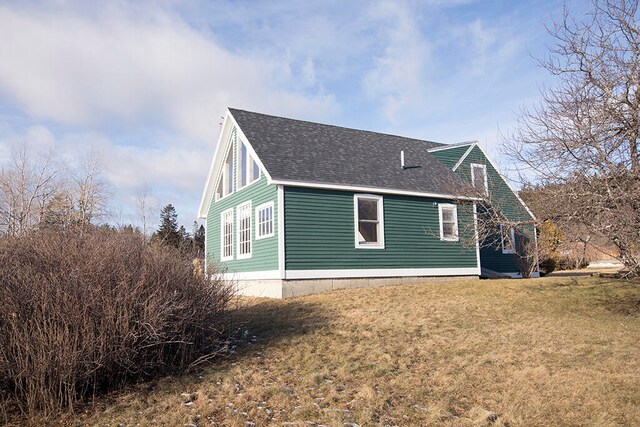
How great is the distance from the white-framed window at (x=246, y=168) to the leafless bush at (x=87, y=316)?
933cm

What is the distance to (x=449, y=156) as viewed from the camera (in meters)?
20.6

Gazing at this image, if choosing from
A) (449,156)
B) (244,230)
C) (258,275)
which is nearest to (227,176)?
(244,230)

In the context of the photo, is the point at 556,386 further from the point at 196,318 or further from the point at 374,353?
the point at 196,318

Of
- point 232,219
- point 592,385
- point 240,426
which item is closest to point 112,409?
point 240,426

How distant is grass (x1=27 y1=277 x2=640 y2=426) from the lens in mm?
5629

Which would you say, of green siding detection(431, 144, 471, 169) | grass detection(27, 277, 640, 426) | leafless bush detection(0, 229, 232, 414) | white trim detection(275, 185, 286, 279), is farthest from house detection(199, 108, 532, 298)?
leafless bush detection(0, 229, 232, 414)

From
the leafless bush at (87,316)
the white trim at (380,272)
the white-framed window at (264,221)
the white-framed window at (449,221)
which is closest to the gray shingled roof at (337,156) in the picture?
the white-framed window at (449,221)

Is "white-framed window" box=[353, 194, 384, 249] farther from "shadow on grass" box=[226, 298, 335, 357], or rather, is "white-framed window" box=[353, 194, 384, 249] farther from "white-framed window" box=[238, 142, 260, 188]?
"shadow on grass" box=[226, 298, 335, 357]

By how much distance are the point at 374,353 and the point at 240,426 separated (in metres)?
3.40

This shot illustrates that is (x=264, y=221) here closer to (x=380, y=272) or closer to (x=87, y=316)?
(x=380, y=272)

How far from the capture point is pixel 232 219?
733 inches

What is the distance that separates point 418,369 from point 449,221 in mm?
10819

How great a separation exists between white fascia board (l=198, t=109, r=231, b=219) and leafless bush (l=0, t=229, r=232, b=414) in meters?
11.4

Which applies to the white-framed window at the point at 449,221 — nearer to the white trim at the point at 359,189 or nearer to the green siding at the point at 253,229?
the white trim at the point at 359,189
